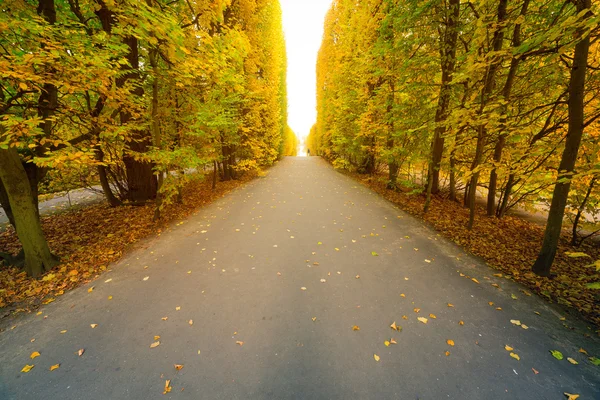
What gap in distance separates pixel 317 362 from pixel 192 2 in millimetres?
10791

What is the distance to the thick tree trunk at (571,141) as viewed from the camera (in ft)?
13.5

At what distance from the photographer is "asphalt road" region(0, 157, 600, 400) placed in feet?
9.00

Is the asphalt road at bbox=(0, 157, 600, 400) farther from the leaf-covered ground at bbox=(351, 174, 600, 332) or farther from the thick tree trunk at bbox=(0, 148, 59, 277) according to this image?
the thick tree trunk at bbox=(0, 148, 59, 277)

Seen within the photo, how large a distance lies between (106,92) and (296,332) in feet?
19.3

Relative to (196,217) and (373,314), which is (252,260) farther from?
(196,217)

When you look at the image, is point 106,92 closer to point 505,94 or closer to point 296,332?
point 296,332

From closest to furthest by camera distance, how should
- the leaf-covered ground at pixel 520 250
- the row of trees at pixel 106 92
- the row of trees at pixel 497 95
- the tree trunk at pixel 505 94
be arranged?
the row of trees at pixel 106 92 → the leaf-covered ground at pixel 520 250 → the row of trees at pixel 497 95 → the tree trunk at pixel 505 94

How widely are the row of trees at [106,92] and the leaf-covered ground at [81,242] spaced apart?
0.42 m

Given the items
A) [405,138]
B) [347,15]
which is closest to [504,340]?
[405,138]

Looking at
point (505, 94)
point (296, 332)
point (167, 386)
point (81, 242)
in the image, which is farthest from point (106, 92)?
point (505, 94)

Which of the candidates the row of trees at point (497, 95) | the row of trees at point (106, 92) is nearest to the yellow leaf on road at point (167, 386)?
the row of trees at point (106, 92)

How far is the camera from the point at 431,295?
430 cm

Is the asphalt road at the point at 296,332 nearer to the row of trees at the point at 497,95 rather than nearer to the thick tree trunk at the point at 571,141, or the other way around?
the thick tree trunk at the point at 571,141

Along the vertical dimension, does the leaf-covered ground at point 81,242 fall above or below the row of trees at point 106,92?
below
